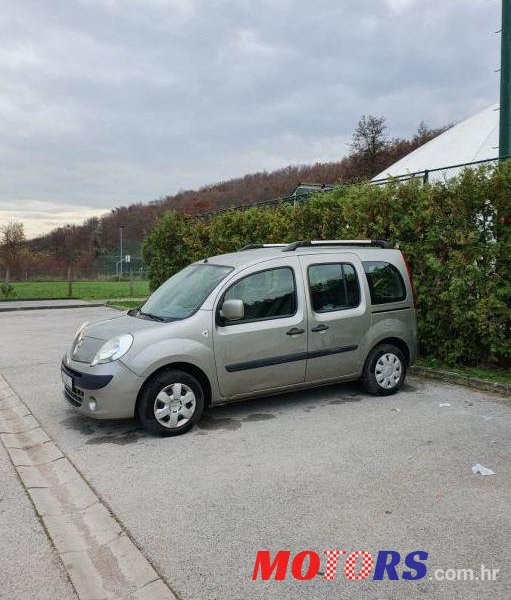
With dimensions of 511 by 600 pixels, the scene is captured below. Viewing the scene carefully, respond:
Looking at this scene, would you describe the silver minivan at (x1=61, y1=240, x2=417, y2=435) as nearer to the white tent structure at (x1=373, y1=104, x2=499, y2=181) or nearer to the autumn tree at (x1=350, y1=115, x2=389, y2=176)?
the white tent structure at (x1=373, y1=104, x2=499, y2=181)

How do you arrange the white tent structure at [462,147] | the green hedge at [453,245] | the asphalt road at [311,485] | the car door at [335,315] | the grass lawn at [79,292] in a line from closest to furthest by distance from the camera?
the asphalt road at [311,485], the car door at [335,315], the green hedge at [453,245], the white tent structure at [462,147], the grass lawn at [79,292]

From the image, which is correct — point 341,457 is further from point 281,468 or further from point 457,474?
point 457,474

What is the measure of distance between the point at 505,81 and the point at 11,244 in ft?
140

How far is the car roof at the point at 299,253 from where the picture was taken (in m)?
5.91

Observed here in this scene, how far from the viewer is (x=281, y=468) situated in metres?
4.30

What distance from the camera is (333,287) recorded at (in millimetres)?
6141

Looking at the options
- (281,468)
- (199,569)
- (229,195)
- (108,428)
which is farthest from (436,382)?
(229,195)

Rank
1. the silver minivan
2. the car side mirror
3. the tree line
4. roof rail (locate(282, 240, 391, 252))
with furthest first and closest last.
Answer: the tree line, roof rail (locate(282, 240, 391, 252)), the car side mirror, the silver minivan

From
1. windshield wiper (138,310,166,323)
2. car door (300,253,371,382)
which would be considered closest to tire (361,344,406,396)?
car door (300,253,371,382)

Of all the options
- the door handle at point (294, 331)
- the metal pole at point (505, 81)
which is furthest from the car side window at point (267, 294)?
the metal pole at point (505, 81)

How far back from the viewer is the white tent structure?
20062 millimetres

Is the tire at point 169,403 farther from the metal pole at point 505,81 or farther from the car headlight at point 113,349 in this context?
the metal pole at point 505,81

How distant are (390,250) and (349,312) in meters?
→ 1.15

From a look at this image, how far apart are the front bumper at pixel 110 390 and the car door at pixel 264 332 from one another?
86 cm
